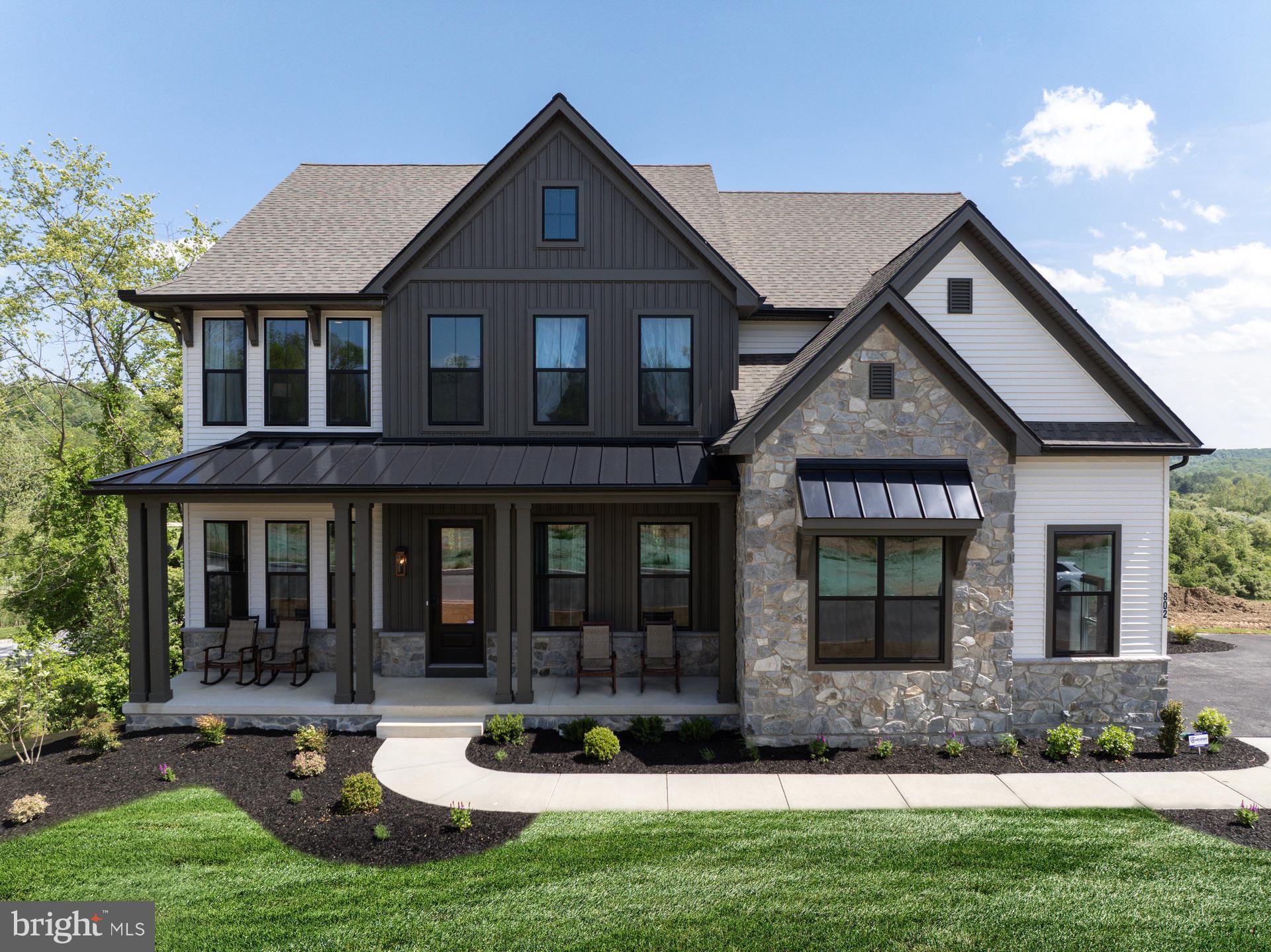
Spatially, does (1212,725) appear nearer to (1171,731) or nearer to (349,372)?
(1171,731)

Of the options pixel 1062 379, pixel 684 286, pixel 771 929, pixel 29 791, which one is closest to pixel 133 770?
pixel 29 791

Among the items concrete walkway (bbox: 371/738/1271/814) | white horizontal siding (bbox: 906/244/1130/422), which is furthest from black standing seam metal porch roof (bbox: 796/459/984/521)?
concrete walkway (bbox: 371/738/1271/814)

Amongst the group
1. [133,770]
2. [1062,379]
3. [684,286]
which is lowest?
[133,770]

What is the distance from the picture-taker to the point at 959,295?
404 inches

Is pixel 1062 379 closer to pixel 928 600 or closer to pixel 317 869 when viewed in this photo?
pixel 928 600

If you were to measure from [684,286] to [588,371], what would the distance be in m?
2.31

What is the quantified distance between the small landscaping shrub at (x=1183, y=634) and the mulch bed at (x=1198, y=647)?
7cm

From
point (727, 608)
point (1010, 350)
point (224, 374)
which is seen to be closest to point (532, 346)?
point (727, 608)

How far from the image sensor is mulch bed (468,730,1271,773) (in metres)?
8.80

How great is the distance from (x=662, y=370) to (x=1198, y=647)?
48.9 ft

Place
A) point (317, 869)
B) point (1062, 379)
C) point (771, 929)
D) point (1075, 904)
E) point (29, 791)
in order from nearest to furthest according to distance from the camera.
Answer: point (771, 929) < point (1075, 904) < point (317, 869) < point (29, 791) < point (1062, 379)

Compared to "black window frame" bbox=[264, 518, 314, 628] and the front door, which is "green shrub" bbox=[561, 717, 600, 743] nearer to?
the front door

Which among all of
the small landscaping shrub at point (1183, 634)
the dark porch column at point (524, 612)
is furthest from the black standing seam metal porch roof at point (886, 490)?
the small landscaping shrub at point (1183, 634)

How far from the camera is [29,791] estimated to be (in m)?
8.23
